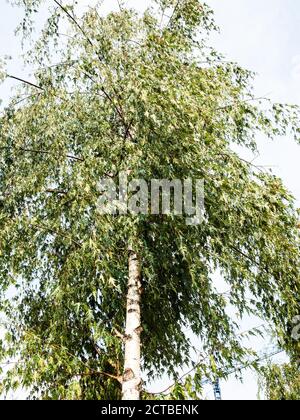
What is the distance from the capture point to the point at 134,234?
541 centimetres

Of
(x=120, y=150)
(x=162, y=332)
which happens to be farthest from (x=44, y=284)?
(x=120, y=150)

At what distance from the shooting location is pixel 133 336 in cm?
529

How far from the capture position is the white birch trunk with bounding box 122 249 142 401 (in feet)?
16.0

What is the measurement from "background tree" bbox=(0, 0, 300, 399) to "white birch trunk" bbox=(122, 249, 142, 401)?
0.10 feet

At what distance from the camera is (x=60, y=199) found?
659 centimetres

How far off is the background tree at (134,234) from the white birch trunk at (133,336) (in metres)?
0.03

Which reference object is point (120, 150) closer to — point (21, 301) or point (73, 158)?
point (73, 158)

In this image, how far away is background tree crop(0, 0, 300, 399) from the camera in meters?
5.41

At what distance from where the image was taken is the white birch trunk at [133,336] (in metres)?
4.88

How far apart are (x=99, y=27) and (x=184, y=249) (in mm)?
4528

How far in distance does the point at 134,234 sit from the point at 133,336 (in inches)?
49.3
